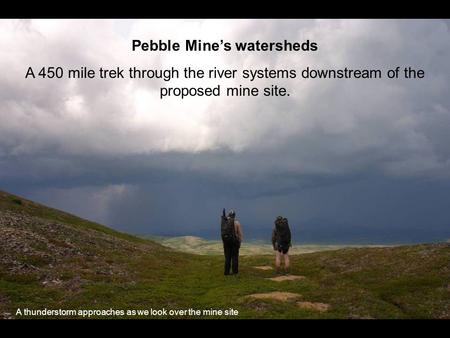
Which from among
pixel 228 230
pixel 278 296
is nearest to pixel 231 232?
pixel 228 230

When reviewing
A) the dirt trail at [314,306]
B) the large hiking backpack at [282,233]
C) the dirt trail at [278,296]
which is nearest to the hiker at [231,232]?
the large hiking backpack at [282,233]

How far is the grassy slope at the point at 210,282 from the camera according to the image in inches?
1272

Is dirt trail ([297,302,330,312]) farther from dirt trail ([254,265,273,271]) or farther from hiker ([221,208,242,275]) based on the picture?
dirt trail ([254,265,273,271])

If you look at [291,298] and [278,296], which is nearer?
[291,298]

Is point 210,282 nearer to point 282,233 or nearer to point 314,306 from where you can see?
point 282,233

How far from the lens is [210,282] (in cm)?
4522

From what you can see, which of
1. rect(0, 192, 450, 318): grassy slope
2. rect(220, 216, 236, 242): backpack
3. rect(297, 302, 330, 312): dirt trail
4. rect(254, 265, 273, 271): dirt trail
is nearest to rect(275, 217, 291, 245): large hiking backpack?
rect(0, 192, 450, 318): grassy slope

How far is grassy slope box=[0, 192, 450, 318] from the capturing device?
3231 centimetres

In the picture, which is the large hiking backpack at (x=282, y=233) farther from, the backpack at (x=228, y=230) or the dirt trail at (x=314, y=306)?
the dirt trail at (x=314, y=306)

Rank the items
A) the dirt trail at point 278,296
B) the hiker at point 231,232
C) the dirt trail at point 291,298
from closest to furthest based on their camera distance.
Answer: the dirt trail at point 291,298
the dirt trail at point 278,296
the hiker at point 231,232

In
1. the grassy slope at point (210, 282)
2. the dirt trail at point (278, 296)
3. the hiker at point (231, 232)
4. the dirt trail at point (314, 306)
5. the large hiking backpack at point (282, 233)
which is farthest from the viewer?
the large hiking backpack at point (282, 233)
